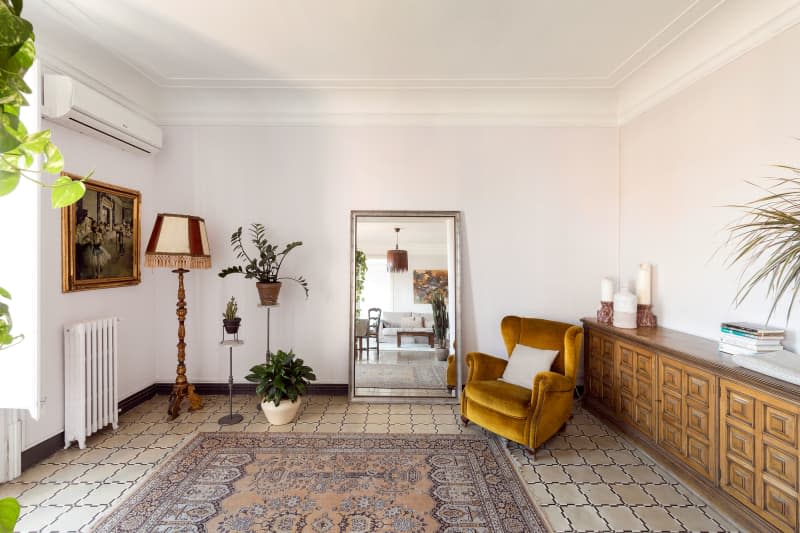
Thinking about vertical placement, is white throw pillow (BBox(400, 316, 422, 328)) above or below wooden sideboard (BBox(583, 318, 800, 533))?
above

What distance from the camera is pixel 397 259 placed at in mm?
3906

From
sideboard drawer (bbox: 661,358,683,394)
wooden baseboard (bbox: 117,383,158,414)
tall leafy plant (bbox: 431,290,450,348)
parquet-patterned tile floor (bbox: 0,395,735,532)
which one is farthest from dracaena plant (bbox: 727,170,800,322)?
wooden baseboard (bbox: 117,383,158,414)

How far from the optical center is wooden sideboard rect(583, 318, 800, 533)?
6.27 feet

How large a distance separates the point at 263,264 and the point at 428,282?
1608 mm

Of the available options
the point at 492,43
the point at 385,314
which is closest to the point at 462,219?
the point at 385,314

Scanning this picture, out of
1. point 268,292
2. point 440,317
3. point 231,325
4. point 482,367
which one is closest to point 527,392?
point 482,367

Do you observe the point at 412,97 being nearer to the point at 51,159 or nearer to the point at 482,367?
the point at 482,367

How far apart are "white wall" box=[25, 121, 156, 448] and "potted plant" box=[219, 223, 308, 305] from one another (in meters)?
0.92

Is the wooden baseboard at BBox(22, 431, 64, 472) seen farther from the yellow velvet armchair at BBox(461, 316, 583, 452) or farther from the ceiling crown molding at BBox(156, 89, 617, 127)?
the yellow velvet armchair at BBox(461, 316, 583, 452)

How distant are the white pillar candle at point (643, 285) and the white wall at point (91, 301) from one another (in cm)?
436

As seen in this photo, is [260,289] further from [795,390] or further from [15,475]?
[795,390]

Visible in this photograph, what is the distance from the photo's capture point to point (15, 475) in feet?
8.28

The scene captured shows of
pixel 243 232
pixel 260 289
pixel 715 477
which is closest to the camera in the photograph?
pixel 715 477

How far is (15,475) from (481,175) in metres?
4.30
